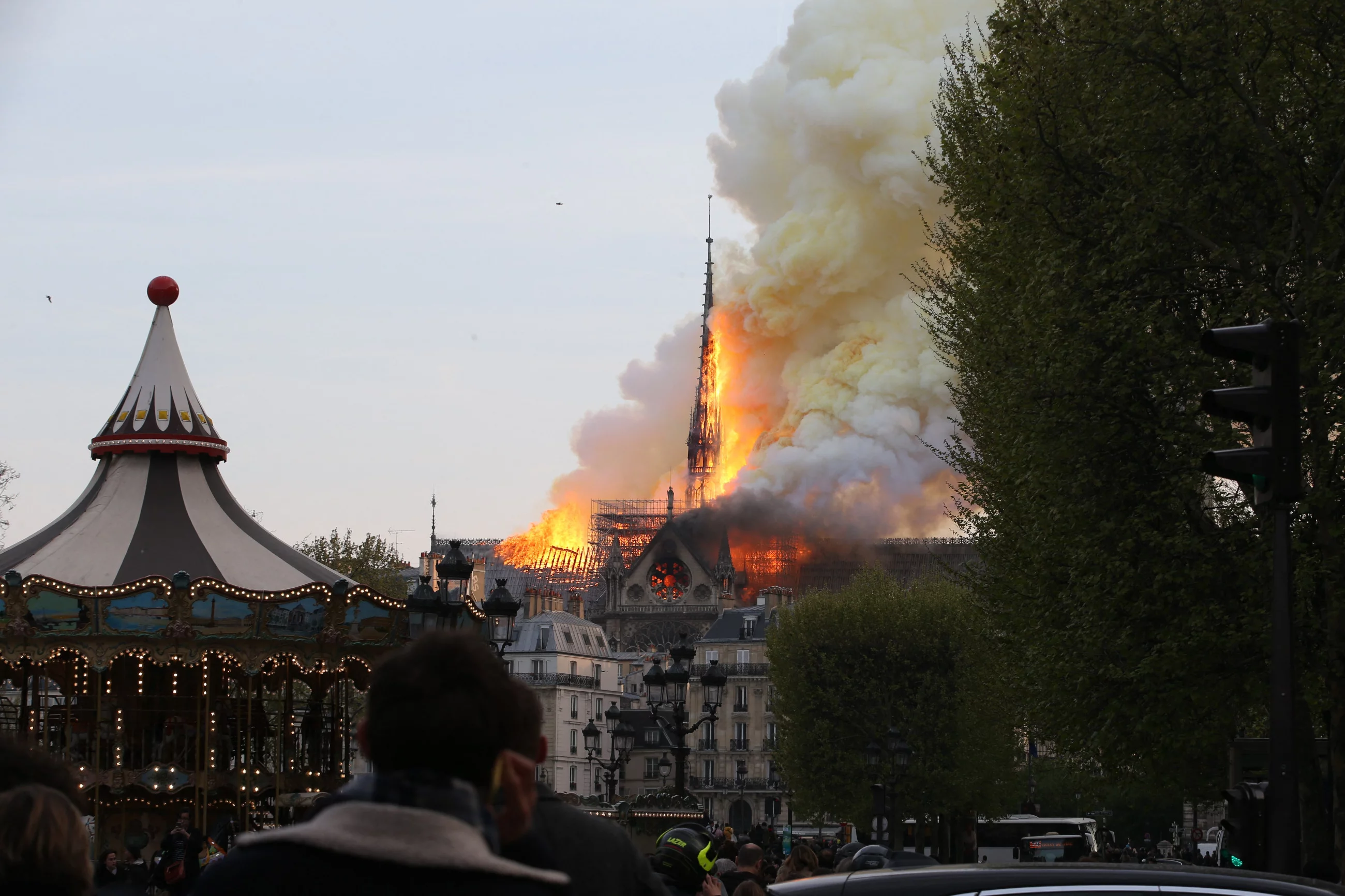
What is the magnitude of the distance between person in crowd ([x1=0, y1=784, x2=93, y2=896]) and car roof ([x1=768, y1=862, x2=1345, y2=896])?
3860mm

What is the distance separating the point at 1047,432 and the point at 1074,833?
34.6 metres

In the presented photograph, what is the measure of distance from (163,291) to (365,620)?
7.96 metres

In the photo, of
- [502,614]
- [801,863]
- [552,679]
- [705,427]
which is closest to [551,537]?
[705,427]

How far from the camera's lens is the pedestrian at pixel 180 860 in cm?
2453

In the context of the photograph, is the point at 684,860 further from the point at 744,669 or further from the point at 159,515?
the point at 744,669

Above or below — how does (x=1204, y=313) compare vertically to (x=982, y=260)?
below

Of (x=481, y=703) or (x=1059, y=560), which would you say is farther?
(x=1059, y=560)

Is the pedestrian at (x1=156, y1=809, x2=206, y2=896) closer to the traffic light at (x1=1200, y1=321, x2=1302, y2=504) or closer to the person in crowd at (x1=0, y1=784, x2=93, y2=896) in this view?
the traffic light at (x1=1200, y1=321, x2=1302, y2=504)

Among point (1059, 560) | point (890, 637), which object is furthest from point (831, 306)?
point (1059, 560)

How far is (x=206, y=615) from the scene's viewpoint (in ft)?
97.0

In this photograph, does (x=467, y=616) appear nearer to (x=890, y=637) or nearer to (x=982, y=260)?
(x=982, y=260)

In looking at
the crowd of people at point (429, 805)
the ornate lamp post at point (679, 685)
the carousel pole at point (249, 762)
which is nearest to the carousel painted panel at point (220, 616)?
the carousel pole at point (249, 762)

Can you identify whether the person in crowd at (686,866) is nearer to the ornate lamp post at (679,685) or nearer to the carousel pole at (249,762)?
the ornate lamp post at (679,685)

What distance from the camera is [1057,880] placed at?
23.4ft
